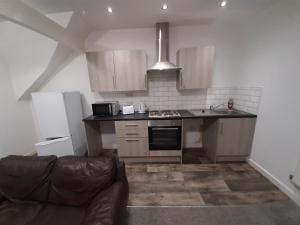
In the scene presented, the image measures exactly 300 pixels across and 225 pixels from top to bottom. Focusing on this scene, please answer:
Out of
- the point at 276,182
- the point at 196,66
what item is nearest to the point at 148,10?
the point at 196,66

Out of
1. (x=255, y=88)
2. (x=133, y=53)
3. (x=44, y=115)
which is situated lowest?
(x=44, y=115)

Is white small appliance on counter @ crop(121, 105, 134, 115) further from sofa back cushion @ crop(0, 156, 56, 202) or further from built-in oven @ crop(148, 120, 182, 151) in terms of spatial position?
sofa back cushion @ crop(0, 156, 56, 202)

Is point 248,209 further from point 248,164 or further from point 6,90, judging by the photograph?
point 6,90

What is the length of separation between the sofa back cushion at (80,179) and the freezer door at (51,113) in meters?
1.41

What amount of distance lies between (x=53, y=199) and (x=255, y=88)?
320 centimetres

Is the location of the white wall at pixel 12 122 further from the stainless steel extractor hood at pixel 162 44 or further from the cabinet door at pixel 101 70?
the stainless steel extractor hood at pixel 162 44

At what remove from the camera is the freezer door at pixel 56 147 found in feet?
7.66

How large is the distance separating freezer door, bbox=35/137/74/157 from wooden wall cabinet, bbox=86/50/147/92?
1.15m

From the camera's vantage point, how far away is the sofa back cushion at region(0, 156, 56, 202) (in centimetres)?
130

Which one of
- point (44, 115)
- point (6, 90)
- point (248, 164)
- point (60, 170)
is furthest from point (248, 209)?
point (6, 90)

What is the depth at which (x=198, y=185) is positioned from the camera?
6.64 feet

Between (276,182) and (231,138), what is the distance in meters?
0.81

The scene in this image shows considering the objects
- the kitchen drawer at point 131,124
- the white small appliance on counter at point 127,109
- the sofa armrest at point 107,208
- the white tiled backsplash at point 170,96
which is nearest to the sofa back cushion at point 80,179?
the sofa armrest at point 107,208

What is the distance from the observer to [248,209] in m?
1.61
